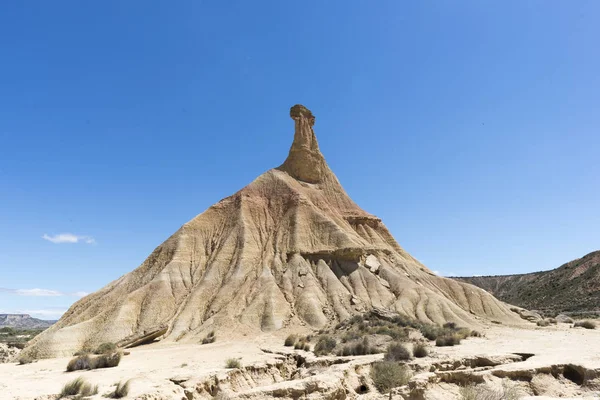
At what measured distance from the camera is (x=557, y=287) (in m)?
73.8

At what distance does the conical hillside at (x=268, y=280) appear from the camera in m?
33.6

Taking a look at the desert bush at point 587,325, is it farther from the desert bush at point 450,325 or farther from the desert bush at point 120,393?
the desert bush at point 120,393

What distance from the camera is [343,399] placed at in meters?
9.95

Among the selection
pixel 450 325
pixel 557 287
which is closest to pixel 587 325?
pixel 450 325

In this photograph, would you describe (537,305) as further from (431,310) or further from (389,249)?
(431,310)

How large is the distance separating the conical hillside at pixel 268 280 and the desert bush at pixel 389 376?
69.1 feet

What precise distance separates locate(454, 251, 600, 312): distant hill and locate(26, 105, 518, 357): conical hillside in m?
29.2

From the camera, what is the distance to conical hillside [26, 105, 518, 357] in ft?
110

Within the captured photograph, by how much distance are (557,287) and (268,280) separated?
62121 millimetres

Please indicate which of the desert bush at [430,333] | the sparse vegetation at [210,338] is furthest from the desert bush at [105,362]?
the desert bush at [430,333]

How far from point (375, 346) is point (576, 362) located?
8.79 meters

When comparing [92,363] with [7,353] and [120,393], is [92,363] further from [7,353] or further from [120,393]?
[7,353]

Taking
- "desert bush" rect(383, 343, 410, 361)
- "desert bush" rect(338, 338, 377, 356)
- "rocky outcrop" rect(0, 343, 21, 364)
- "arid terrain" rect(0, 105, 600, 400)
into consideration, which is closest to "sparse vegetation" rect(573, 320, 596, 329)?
"arid terrain" rect(0, 105, 600, 400)

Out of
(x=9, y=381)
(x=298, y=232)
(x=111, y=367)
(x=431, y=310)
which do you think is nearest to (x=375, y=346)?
(x=111, y=367)
